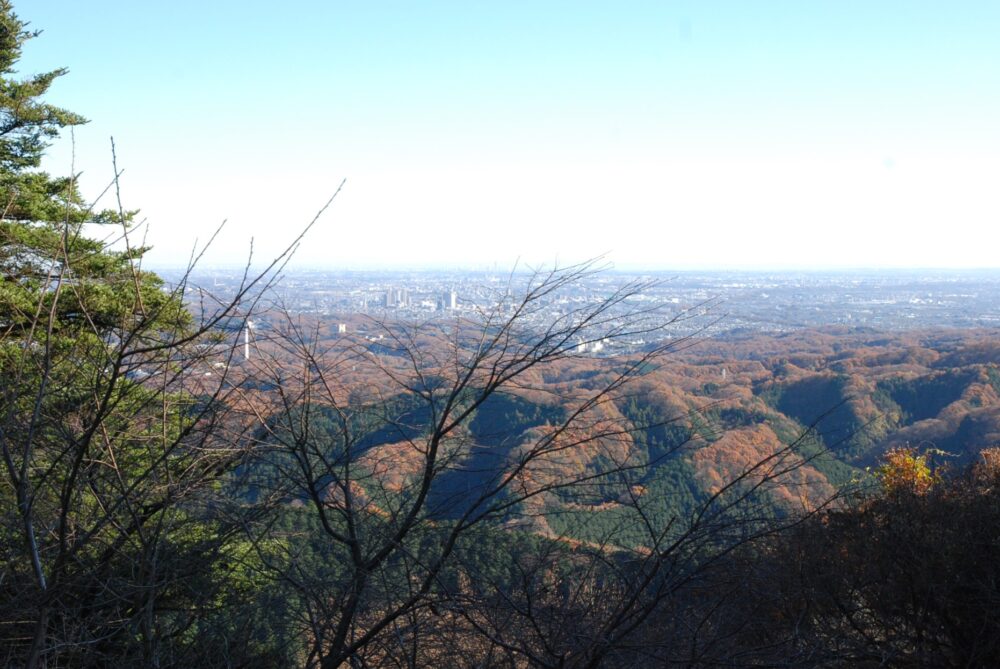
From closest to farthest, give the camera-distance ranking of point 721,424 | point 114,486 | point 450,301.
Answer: point 114,486
point 721,424
point 450,301

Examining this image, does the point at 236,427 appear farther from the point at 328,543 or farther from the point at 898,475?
the point at 898,475

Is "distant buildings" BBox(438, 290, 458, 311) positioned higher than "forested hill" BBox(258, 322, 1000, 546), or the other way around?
"distant buildings" BBox(438, 290, 458, 311)

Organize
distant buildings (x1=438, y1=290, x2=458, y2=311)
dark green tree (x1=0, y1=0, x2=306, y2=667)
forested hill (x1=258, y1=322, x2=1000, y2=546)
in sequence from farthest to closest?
distant buildings (x1=438, y1=290, x2=458, y2=311) → forested hill (x1=258, y1=322, x2=1000, y2=546) → dark green tree (x1=0, y1=0, x2=306, y2=667)

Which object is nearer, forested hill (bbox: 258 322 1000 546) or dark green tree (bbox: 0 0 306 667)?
dark green tree (bbox: 0 0 306 667)

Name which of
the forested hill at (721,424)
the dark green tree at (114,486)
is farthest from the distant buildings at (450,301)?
the dark green tree at (114,486)

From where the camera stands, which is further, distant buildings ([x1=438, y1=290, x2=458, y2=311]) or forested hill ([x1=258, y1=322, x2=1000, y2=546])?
distant buildings ([x1=438, y1=290, x2=458, y2=311])

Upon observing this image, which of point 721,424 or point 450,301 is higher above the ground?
point 450,301

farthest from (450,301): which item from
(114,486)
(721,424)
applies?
(114,486)

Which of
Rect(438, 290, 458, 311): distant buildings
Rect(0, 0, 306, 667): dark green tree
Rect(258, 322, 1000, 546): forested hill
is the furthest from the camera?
Rect(438, 290, 458, 311): distant buildings

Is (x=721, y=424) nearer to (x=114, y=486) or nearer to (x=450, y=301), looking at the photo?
(x=450, y=301)

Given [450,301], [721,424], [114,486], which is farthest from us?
[450,301]

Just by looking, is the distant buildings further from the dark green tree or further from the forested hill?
the dark green tree

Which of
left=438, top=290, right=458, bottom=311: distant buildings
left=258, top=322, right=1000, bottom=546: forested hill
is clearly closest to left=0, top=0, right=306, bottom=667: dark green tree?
left=258, top=322, right=1000, bottom=546: forested hill
